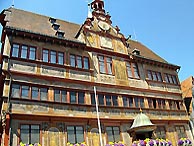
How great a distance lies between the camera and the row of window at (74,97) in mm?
15996

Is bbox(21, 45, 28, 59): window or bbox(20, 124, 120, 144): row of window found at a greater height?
bbox(21, 45, 28, 59): window

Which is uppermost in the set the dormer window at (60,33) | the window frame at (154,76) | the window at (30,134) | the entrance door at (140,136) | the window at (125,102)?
the dormer window at (60,33)

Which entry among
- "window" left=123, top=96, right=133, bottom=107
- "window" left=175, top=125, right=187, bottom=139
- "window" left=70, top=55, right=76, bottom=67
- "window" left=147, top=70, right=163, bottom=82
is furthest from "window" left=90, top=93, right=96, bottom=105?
"window" left=175, top=125, right=187, bottom=139

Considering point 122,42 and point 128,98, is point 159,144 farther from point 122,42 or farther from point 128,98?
point 122,42

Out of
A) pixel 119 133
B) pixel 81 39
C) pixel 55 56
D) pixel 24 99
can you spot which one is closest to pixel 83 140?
pixel 119 133

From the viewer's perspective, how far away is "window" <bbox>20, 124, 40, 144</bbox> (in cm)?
1468

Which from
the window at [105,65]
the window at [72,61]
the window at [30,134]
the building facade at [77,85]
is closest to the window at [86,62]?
the building facade at [77,85]

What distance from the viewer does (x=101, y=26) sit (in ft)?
76.7

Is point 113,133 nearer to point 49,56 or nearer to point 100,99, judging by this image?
point 100,99

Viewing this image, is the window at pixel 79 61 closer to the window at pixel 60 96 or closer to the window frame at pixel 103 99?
the window frame at pixel 103 99


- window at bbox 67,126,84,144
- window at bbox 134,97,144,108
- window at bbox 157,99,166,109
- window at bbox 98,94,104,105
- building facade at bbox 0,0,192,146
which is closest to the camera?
building facade at bbox 0,0,192,146

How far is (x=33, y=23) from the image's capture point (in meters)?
21.3

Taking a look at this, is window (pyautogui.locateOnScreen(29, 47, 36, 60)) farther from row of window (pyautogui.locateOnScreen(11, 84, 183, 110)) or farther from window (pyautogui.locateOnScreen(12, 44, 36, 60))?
row of window (pyautogui.locateOnScreen(11, 84, 183, 110))

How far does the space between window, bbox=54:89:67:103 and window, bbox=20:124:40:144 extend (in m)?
2.81
